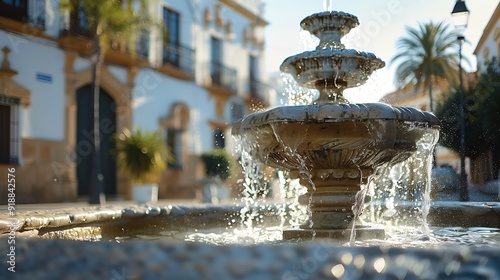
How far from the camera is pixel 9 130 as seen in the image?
13.2 m

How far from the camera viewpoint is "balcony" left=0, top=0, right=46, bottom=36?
13.3 metres

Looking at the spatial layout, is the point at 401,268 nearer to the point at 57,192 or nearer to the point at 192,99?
the point at 57,192

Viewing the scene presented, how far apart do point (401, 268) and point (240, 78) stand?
22730mm

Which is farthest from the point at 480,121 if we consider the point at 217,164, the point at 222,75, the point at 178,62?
the point at 222,75

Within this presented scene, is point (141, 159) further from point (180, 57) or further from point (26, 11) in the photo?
Answer: point (180, 57)

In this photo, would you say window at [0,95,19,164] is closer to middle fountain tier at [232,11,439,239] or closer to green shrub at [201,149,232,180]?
green shrub at [201,149,232,180]

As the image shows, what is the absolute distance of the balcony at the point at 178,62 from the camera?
61.9ft

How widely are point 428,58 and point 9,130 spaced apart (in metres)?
15.4

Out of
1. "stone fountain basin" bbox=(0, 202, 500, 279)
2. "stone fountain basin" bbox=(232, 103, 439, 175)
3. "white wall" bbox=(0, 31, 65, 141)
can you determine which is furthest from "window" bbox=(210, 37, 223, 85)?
"stone fountain basin" bbox=(0, 202, 500, 279)

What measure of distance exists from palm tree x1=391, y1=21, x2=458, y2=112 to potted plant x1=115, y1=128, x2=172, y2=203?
11.2 m

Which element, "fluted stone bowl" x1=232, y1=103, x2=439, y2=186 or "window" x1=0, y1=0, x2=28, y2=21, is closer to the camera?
"fluted stone bowl" x1=232, y1=103, x2=439, y2=186

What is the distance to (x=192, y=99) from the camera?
20.5 m

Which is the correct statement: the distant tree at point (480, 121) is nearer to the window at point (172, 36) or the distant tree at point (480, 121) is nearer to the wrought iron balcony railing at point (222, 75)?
the window at point (172, 36)

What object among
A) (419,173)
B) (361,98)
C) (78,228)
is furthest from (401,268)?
(361,98)
